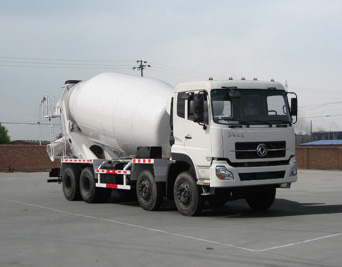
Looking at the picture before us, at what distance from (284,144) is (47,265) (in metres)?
6.66

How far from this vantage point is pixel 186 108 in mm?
12617

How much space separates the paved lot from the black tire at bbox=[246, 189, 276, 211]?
26 centimetres

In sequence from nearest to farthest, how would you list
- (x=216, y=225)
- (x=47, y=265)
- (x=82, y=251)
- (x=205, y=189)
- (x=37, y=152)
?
(x=47, y=265)
(x=82, y=251)
(x=216, y=225)
(x=205, y=189)
(x=37, y=152)

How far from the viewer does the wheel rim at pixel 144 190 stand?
13.8 meters

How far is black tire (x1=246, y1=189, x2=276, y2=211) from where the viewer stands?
13.7m

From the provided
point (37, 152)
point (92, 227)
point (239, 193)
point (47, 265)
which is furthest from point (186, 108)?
point (37, 152)

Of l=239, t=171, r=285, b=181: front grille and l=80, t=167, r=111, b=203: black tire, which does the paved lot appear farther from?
l=80, t=167, r=111, b=203: black tire

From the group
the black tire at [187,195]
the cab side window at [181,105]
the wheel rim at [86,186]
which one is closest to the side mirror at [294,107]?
the cab side window at [181,105]

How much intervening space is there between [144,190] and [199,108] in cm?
321

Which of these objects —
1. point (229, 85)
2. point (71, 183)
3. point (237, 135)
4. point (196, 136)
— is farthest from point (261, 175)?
point (71, 183)

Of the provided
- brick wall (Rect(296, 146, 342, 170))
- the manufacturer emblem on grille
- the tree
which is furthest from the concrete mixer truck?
the tree

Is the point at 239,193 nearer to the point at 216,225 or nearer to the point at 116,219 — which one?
the point at 216,225

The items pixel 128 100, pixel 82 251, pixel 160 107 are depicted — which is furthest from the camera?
pixel 128 100

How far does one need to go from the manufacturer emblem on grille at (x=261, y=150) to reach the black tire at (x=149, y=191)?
2830 mm
